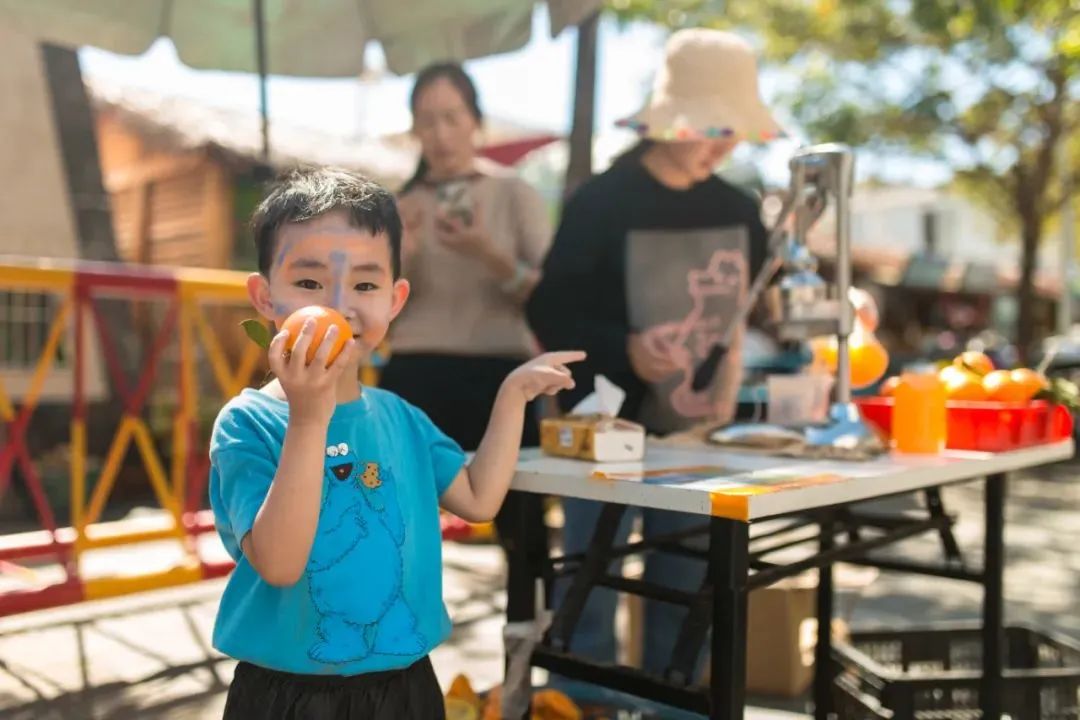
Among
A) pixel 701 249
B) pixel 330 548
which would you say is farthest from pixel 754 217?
pixel 330 548

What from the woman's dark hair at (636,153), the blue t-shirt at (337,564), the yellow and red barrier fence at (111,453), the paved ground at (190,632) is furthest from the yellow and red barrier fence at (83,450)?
the woman's dark hair at (636,153)

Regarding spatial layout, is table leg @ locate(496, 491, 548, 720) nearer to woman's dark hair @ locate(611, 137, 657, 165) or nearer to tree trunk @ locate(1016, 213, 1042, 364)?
woman's dark hair @ locate(611, 137, 657, 165)

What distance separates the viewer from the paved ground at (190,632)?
298cm

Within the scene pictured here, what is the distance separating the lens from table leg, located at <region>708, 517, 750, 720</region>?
1542 mm

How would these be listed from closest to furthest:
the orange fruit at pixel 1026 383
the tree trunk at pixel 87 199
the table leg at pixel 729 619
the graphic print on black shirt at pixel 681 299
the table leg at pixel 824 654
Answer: the table leg at pixel 729 619 → the orange fruit at pixel 1026 383 → the graphic print on black shirt at pixel 681 299 → the table leg at pixel 824 654 → the tree trunk at pixel 87 199

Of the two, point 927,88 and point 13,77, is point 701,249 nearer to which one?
point 13,77

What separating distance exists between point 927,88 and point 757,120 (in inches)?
395

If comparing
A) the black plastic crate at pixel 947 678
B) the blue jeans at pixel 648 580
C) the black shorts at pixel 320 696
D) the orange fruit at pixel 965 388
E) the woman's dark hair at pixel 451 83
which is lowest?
the black plastic crate at pixel 947 678

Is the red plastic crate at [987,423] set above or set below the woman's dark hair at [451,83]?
below

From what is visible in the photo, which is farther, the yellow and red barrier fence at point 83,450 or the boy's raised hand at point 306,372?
the yellow and red barrier fence at point 83,450

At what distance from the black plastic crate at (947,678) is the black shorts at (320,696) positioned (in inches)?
54.2

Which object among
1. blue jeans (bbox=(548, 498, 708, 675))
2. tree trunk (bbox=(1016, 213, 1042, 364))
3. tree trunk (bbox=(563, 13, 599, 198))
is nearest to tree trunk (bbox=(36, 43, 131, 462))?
tree trunk (bbox=(563, 13, 599, 198))

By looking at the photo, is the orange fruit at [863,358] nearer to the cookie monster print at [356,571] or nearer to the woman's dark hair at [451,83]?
the woman's dark hair at [451,83]

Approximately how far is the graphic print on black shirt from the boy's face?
1168 mm
